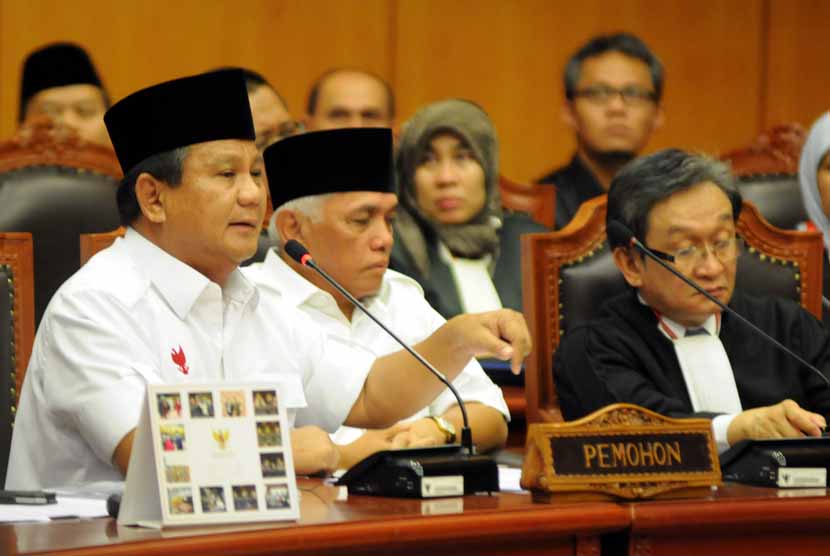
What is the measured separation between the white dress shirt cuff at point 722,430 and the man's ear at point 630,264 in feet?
1.36

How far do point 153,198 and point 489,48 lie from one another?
14.2ft

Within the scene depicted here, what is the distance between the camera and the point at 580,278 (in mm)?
3510

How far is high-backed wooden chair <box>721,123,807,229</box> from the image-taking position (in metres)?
4.75

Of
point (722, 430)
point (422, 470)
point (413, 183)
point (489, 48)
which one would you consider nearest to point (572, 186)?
point (413, 183)

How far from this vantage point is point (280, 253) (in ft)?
11.2

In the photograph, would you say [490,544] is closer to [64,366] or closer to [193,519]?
[193,519]

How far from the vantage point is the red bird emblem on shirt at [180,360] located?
2.49m

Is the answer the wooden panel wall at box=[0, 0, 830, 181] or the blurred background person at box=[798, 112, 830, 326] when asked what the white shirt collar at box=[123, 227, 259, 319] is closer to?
the blurred background person at box=[798, 112, 830, 326]

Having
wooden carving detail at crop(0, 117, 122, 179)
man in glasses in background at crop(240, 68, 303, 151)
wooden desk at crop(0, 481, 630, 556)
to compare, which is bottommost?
wooden desk at crop(0, 481, 630, 556)

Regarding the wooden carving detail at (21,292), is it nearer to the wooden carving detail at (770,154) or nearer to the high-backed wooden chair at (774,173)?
the high-backed wooden chair at (774,173)

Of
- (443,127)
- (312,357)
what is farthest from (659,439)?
(443,127)

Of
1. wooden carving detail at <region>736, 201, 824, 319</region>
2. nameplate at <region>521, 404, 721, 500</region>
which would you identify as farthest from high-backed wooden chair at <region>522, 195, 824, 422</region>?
nameplate at <region>521, 404, 721, 500</region>

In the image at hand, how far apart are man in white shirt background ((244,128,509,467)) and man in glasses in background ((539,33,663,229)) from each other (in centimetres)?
201

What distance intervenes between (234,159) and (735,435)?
1052 mm
